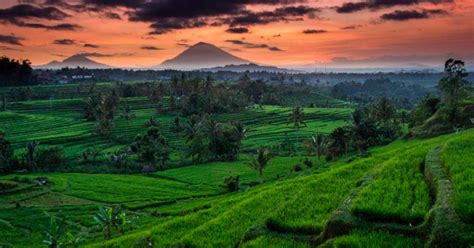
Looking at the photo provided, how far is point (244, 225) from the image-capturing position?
60.7 ft

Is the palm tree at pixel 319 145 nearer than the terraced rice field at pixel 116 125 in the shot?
Yes

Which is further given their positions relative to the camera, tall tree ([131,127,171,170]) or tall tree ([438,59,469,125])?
tall tree ([131,127,171,170])

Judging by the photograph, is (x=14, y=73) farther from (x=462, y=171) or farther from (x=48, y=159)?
(x=462, y=171)

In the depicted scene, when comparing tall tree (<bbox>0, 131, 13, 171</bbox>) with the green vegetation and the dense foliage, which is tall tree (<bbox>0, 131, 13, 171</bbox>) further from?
the dense foliage

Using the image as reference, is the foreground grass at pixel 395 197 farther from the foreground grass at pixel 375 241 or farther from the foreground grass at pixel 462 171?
the foreground grass at pixel 462 171

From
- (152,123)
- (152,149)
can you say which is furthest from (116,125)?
(152,149)

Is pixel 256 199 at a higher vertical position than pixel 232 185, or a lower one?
higher

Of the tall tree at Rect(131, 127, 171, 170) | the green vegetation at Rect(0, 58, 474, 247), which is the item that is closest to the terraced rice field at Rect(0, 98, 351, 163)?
the green vegetation at Rect(0, 58, 474, 247)

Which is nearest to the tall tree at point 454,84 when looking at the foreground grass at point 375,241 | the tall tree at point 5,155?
the foreground grass at point 375,241

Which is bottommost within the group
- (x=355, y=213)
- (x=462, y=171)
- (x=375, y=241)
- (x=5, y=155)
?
(x=5, y=155)

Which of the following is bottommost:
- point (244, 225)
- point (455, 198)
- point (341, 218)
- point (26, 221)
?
point (26, 221)

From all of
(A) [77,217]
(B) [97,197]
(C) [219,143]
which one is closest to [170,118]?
(C) [219,143]

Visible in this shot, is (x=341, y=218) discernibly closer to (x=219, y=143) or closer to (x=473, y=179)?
(x=473, y=179)

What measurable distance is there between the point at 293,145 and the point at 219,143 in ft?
52.1
